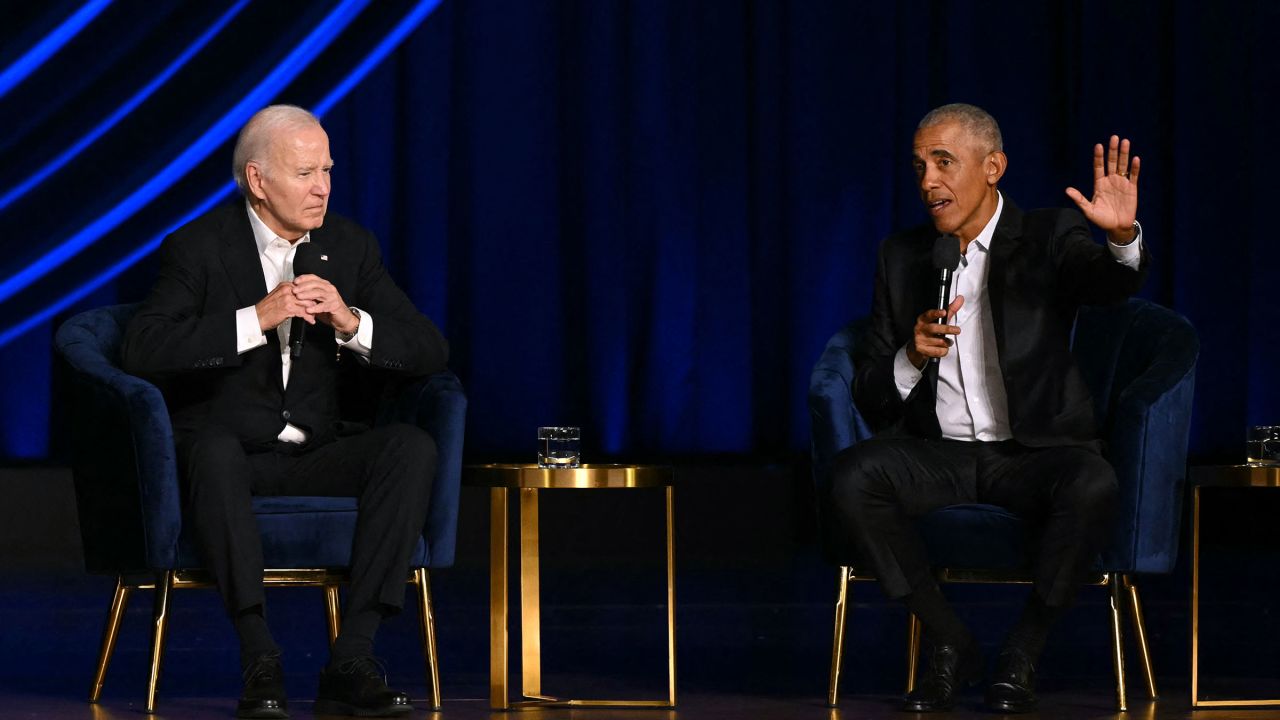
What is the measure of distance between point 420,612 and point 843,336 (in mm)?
1103

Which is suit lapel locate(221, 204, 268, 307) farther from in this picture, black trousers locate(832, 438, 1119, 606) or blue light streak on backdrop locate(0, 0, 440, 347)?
black trousers locate(832, 438, 1119, 606)

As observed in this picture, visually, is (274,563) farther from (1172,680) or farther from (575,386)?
(575,386)

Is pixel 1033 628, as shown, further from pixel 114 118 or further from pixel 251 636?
pixel 114 118

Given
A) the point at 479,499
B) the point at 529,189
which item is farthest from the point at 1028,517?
the point at 529,189

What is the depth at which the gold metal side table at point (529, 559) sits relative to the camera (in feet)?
11.0

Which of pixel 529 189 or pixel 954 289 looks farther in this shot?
pixel 529 189

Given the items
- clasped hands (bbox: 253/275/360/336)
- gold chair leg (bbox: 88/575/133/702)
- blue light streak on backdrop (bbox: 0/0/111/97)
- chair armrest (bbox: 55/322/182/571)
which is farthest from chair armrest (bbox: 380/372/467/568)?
blue light streak on backdrop (bbox: 0/0/111/97)

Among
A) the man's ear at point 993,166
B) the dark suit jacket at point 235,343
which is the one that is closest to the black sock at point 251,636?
the dark suit jacket at point 235,343

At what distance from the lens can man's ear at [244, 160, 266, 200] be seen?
3594mm

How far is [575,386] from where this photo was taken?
566cm

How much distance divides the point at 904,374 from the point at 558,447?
73cm

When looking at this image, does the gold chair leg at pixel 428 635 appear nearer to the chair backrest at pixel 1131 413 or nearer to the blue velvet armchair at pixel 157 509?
the blue velvet armchair at pixel 157 509

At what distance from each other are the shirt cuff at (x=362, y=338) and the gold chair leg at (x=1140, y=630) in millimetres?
1602

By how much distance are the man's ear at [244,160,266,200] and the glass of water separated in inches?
31.0
